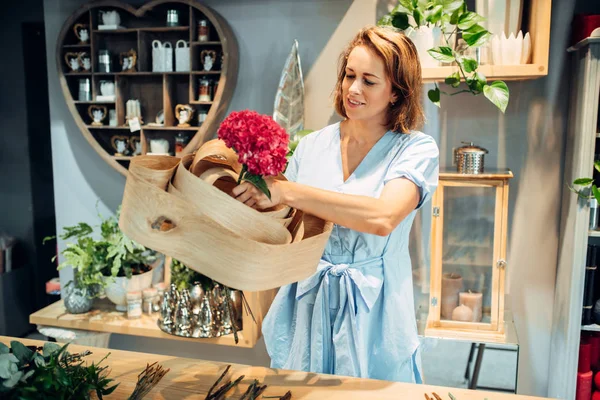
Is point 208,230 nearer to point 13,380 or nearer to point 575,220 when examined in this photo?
point 13,380

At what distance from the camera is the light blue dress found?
1.59 metres

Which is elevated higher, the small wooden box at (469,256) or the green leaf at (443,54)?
the green leaf at (443,54)

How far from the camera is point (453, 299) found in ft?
7.79

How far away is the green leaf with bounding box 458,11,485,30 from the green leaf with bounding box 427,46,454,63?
0.34 feet

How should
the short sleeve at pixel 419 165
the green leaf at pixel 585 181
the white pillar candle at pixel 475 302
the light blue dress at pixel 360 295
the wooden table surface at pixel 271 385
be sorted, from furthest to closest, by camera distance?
the white pillar candle at pixel 475 302
the green leaf at pixel 585 181
the light blue dress at pixel 360 295
the short sleeve at pixel 419 165
the wooden table surface at pixel 271 385

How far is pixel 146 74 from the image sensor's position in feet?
9.21

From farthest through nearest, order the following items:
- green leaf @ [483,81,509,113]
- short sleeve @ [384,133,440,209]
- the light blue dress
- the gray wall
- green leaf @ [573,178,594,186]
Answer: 1. the gray wall
2. green leaf @ [573,178,594,186]
3. green leaf @ [483,81,509,113]
4. the light blue dress
5. short sleeve @ [384,133,440,209]

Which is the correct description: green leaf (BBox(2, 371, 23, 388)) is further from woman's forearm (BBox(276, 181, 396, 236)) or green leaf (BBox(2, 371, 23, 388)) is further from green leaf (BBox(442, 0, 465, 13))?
green leaf (BBox(442, 0, 465, 13))

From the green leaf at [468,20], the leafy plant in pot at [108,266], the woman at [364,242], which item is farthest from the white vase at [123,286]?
the green leaf at [468,20]

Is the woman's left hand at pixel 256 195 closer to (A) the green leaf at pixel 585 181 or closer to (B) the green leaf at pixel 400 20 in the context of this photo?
(B) the green leaf at pixel 400 20

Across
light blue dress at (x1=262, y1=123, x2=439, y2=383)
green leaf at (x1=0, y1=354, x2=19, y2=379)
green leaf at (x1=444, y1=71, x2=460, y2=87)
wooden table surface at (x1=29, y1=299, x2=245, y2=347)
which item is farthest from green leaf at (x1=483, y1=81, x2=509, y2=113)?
green leaf at (x1=0, y1=354, x2=19, y2=379)

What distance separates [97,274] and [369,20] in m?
1.77

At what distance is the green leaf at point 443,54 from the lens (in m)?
2.08

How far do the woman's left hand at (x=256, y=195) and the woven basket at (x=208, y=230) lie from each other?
0.16 ft
